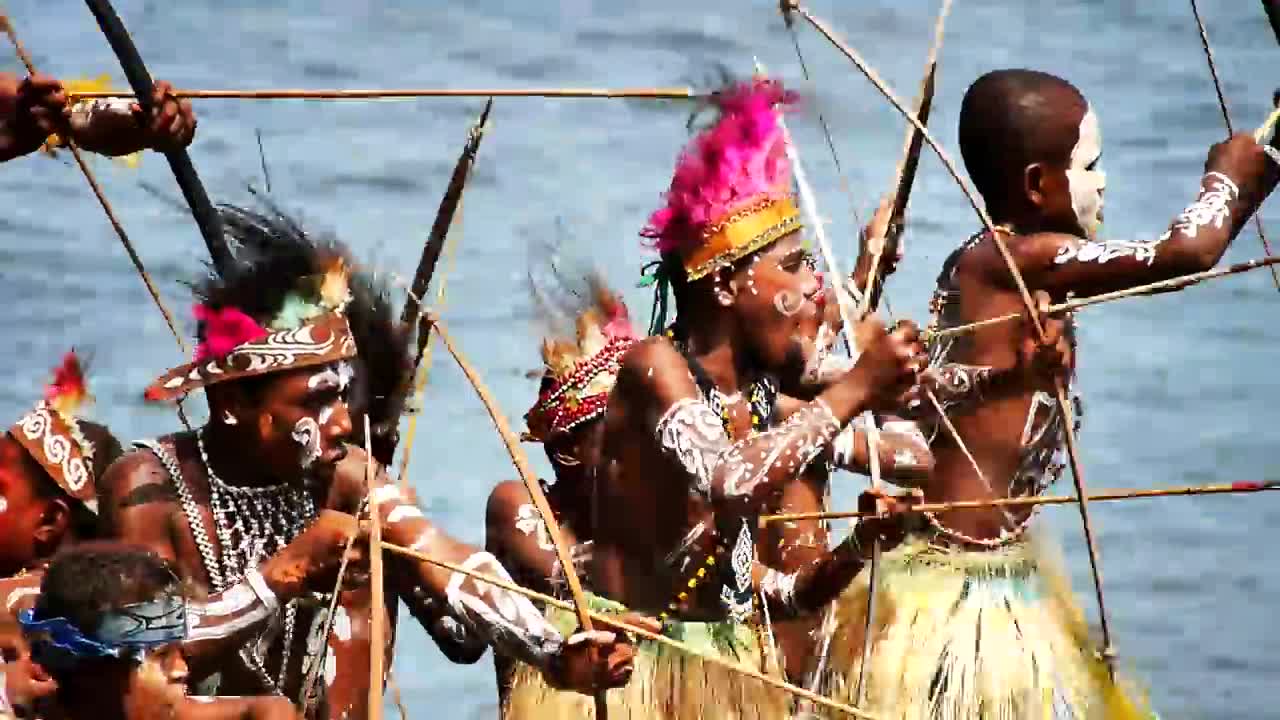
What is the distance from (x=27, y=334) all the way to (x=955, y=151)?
10.8 feet

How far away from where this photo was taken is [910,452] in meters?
5.71

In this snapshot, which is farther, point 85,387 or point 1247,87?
point 1247,87

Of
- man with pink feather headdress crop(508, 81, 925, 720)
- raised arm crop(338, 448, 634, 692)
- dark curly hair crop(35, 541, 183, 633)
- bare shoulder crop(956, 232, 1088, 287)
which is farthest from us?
bare shoulder crop(956, 232, 1088, 287)

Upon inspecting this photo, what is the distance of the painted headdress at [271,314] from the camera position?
4.68 meters

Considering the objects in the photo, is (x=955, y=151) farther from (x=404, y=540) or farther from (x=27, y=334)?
(x=404, y=540)

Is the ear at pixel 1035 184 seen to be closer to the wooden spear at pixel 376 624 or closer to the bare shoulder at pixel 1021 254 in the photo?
the bare shoulder at pixel 1021 254

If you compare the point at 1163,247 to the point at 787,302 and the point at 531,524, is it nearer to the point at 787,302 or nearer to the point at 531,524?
the point at 787,302

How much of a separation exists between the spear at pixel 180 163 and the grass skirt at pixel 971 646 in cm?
158

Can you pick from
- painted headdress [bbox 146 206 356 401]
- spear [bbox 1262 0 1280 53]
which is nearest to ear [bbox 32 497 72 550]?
painted headdress [bbox 146 206 356 401]

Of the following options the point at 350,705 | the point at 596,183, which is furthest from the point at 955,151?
the point at 350,705

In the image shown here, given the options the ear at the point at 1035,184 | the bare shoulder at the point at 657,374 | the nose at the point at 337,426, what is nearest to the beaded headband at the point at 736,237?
the bare shoulder at the point at 657,374

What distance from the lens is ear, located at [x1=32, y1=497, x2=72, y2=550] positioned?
491 cm

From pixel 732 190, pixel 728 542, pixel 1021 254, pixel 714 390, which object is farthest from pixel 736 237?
pixel 1021 254

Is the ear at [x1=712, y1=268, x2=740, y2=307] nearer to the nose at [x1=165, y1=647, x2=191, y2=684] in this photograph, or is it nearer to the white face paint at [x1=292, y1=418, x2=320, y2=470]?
the white face paint at [x1=292, y1=418, x2=320, y2=470]
